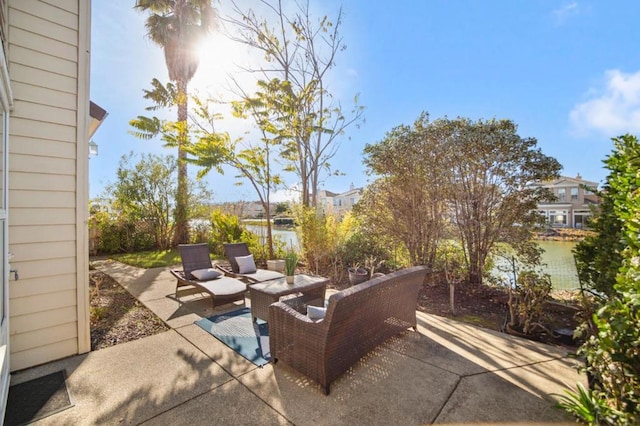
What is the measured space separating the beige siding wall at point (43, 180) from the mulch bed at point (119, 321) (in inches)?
17.3

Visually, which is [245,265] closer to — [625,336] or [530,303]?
[530,303]

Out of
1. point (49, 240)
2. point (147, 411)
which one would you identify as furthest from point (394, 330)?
point (49, 240)

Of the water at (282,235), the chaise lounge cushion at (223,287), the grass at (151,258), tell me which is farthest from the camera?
the water at (282,235)

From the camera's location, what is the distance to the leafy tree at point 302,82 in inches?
342

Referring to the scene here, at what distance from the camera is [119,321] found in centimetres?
409

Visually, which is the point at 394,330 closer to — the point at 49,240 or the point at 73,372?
the point at 73,372

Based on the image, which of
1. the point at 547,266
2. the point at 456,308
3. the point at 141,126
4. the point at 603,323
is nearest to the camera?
the point at 603,323

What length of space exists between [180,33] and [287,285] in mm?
12472

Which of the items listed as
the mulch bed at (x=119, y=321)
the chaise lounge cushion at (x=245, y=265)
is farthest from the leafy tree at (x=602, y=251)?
the mulch bed at (x=119, y=321)

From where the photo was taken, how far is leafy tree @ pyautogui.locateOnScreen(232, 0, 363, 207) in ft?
28.5

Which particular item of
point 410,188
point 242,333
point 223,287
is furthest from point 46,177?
point 410,188

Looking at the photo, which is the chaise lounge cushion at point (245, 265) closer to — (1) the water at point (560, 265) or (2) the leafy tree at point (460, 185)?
(2) the leafy tree at point (460, 185)

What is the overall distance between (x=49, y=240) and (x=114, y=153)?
30.3 ft

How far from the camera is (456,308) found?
16.3ft
